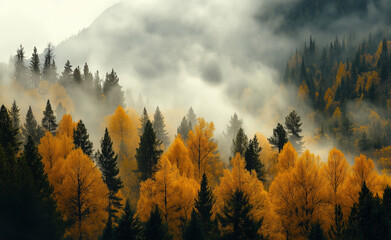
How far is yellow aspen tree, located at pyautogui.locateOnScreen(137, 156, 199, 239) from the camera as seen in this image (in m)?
28.9

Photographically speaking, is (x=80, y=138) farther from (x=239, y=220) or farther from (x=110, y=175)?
(x=239, y=220)

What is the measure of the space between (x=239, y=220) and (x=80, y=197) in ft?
62.9

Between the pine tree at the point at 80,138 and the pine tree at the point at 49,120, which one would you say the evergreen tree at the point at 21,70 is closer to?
the pine tree at the point at 49,120

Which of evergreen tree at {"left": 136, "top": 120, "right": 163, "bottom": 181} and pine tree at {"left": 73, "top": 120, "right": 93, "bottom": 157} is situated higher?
pine tree at {"left": 73, "top": 120, "right": 93, "bottom": 157}

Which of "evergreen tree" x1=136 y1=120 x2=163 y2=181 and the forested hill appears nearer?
"evergreen tree" x1=136 y1=120 x2=163 y2=181

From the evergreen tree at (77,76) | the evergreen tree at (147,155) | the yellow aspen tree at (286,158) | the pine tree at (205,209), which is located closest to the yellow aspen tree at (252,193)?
the pine tree at (205,209)

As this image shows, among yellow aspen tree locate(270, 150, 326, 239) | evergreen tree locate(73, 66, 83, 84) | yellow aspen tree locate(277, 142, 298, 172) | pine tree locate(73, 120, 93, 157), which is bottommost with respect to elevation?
yellow aspen tree locate(270, 150, 326, 239)

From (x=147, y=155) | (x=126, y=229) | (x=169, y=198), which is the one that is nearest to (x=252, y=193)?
(x=169, y=198)

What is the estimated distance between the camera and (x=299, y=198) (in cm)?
2880

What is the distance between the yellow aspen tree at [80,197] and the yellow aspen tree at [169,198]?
644cm

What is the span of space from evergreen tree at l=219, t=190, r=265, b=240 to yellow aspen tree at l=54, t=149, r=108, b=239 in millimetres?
16550

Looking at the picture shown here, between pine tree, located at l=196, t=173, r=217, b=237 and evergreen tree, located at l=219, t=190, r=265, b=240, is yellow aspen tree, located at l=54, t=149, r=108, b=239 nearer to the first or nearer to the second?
pine tree, located at l=196, t=173, r=217, b=237

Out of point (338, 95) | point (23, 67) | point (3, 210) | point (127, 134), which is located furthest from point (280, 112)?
point (3, 210)

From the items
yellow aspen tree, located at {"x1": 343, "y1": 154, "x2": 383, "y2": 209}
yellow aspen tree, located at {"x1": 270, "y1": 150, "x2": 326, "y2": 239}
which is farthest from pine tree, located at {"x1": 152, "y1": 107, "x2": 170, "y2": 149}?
yellow aspen tree, located at {"x1": 343, "y1": 154, "x2": 383, "y2": 209}
